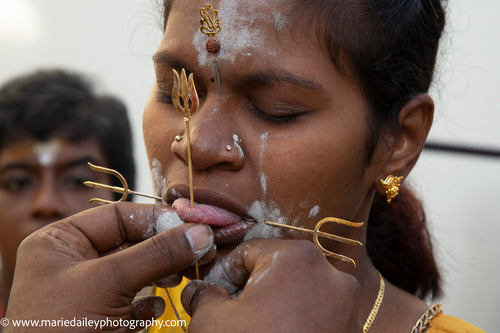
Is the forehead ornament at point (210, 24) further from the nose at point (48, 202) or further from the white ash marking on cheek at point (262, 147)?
the nose at point (48, 202)

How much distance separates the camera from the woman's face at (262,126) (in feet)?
4.56

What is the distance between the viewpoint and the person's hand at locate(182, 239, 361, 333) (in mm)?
1073

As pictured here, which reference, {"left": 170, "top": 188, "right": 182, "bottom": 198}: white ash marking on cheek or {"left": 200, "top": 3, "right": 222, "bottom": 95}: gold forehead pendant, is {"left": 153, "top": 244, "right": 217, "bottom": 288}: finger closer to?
{"left": 170, "top": 188, "right": 182, "bottom": 198}: white ash marking on cheek

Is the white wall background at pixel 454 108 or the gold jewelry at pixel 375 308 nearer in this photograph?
the gold jewelry at pixel 375 308

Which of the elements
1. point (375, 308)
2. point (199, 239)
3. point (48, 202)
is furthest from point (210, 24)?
point (48, 202)

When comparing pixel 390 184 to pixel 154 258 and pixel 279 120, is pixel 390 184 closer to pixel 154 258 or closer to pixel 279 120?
pixel 279 120

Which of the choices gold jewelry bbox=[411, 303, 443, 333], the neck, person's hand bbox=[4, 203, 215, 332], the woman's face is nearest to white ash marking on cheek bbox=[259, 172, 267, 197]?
the woman's face

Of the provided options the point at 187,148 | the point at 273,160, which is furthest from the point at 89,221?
the point at 273,160

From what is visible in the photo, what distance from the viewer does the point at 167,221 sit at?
1.37 metres

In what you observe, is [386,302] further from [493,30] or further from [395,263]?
[493,30]

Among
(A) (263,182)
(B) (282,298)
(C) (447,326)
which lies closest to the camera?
(B) (282,298)

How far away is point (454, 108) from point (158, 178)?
2098mm

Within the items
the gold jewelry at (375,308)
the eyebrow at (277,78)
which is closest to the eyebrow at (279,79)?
the eyebrow at (277,78)

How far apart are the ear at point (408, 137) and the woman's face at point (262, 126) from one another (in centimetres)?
25
